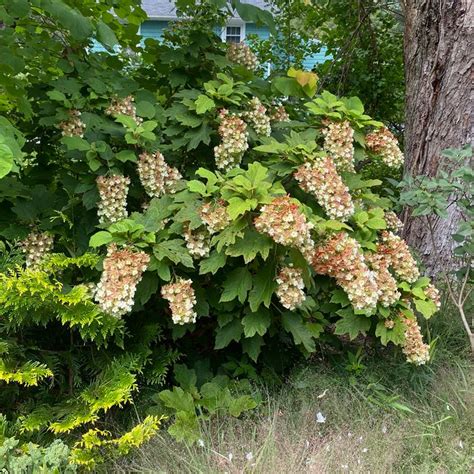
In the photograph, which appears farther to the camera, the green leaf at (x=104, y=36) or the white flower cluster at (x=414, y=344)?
the white flower cluster at (x=414, y=344)

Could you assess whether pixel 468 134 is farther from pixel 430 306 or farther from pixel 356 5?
pixel 356 5

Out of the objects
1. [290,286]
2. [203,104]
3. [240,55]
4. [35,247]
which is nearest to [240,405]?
[290,286]

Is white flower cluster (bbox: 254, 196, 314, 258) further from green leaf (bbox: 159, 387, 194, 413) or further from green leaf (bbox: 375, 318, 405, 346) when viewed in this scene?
green leaf (bbox: 159, 387, 194, 413)

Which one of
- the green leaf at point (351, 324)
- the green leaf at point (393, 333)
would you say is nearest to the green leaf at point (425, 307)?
the green leaf at point (393, 333)

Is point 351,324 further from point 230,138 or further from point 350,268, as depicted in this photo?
point 230,138

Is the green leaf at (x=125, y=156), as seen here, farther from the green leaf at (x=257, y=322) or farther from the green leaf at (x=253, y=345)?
the green leaf at (x=253, y=345)

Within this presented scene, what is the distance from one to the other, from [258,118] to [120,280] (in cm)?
119

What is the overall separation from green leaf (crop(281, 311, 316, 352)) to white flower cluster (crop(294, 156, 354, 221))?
0.54m

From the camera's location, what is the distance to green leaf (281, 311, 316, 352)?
2.69m

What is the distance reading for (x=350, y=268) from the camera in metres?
2.52

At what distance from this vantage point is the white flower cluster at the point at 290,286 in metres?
2.46

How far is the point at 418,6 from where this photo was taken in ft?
13.1

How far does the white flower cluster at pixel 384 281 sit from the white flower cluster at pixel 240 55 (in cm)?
145

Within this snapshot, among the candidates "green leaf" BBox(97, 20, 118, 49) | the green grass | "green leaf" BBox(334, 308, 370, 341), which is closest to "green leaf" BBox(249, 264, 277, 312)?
"green leaf" BBox(334, 308, 370, 341)
